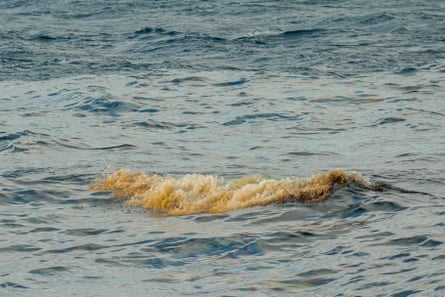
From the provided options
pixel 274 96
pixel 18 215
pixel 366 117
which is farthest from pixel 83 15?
pixel 18 215

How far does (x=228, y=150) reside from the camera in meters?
15.0

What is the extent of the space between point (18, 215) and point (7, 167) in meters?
2.50

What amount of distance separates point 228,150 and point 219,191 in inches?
115

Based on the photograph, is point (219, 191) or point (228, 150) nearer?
point (219, 191)

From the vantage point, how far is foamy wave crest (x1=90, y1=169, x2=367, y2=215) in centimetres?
1172

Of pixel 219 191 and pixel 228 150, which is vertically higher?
pixel 219 191

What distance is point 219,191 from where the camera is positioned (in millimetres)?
12094

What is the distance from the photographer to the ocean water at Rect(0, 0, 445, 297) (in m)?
9.62

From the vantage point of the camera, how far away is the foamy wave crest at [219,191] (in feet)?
38.4

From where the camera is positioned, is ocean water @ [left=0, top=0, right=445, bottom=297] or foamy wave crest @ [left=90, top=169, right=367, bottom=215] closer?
ocean water @ [left=0, top=0, right=445, bottom=297]

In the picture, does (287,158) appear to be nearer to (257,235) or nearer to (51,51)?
(257,235)

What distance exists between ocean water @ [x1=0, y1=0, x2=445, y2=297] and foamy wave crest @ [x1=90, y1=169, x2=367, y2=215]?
31 millimetres

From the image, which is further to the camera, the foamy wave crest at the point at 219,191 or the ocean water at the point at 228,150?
the foamy wave crest at the point at 219,191

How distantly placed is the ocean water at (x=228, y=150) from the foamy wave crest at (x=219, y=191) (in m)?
0.03
